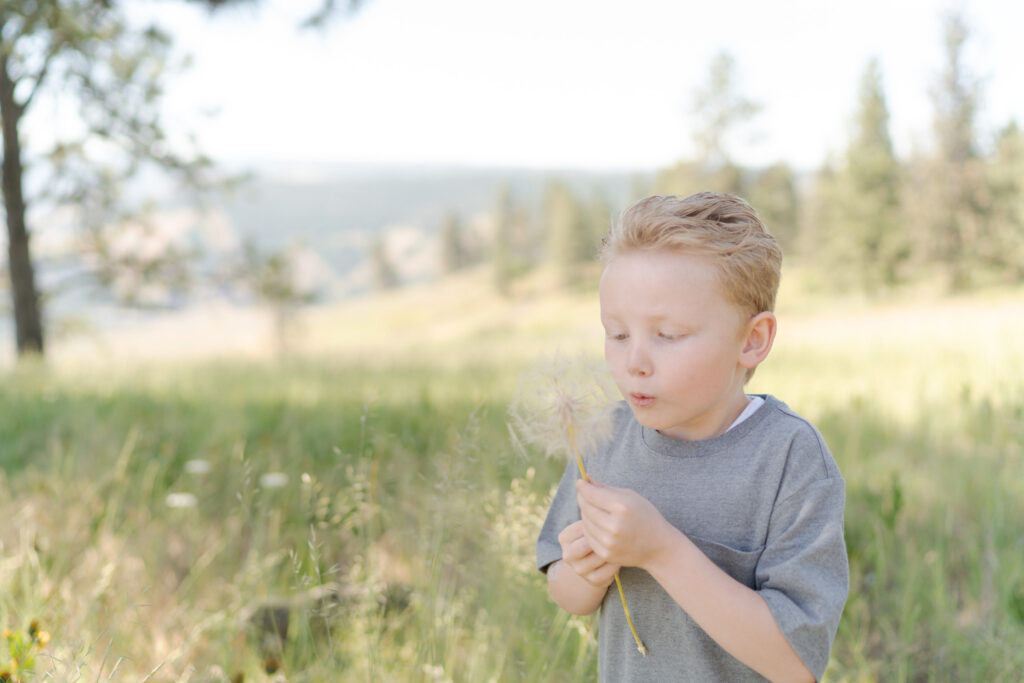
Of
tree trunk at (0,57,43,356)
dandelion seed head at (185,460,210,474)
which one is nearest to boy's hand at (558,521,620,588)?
dandelion seed head at (185,460,210,474)

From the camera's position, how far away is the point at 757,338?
127cm

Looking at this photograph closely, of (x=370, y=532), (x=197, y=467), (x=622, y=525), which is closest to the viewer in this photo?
(x=622, y=525)

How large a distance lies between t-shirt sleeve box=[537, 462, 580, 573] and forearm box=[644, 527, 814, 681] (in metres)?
0.29

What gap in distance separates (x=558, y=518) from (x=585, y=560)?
9.6 inches

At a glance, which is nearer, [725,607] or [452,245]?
[725,607]

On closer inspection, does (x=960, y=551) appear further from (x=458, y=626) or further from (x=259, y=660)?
(x=259, y=660)

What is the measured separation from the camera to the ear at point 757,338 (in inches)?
49.0

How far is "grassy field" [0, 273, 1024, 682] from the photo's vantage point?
6.53 ft

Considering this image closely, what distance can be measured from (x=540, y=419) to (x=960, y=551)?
108 inches

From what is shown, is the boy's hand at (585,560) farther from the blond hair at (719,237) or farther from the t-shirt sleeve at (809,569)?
the blond hair at (719,237)

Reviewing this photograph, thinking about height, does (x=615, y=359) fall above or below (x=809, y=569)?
above

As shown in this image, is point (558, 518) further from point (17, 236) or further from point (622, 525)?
point (17, 236)

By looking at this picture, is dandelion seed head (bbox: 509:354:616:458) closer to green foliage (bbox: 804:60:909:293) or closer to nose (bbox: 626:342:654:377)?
nose (bbox: 626:342:654:377)

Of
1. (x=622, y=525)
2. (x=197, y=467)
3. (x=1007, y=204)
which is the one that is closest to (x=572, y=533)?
(x=622, y=525)
